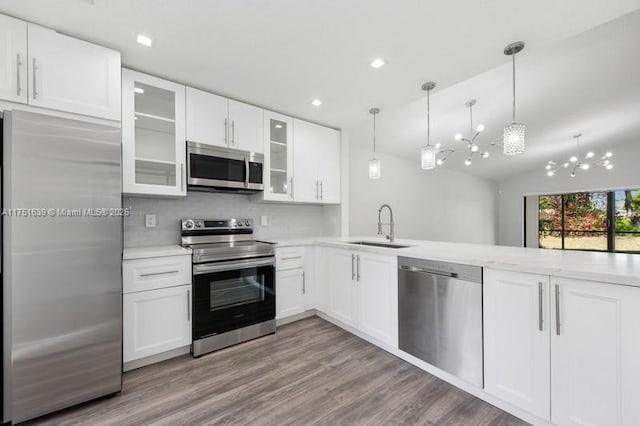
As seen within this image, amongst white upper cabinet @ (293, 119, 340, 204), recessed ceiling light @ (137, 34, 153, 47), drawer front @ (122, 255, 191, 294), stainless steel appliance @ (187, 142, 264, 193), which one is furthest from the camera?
white upper cabinet @ (293, 119, 340, 204)

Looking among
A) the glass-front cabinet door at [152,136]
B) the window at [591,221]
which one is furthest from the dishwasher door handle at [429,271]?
the window at [591,221]

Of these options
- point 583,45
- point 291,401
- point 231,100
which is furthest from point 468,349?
point 583,45

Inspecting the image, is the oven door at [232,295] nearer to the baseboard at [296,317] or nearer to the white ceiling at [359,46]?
the baseboard at [296,317]

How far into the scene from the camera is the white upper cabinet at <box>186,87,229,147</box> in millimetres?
2482

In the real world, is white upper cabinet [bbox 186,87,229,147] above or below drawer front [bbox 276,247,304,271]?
above

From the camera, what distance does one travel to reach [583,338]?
1322 mm

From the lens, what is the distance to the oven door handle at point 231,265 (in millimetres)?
2287

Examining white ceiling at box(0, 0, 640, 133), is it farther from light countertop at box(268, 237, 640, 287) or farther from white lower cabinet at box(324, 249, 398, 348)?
white lower cabinet at box(324, 249, 398, 348)

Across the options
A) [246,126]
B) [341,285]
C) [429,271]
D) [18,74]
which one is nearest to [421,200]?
[341,285]

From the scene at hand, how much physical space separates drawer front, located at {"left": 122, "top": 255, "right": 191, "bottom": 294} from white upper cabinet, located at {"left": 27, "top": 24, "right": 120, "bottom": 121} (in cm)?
110

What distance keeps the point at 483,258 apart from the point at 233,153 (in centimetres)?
237

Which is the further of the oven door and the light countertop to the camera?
the oven door

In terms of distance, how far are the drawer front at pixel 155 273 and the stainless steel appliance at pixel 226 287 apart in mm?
92

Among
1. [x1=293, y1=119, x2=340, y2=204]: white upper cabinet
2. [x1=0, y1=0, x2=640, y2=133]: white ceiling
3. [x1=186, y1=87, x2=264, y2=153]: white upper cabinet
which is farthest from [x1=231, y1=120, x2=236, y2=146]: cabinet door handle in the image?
[x1=293, y1=119, x2=340, y2=204]: white upper cabinet
